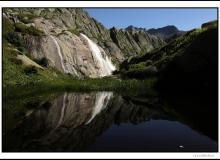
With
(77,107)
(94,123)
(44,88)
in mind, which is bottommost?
(94,123)

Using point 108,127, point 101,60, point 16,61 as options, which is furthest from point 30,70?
point 108,127

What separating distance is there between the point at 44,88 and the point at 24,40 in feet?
97.7

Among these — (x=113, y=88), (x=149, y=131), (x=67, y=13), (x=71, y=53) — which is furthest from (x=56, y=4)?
(x=67, y=13)

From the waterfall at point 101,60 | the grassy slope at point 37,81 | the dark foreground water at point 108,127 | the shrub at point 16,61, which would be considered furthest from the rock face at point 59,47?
the dark foreground water at point 108,127

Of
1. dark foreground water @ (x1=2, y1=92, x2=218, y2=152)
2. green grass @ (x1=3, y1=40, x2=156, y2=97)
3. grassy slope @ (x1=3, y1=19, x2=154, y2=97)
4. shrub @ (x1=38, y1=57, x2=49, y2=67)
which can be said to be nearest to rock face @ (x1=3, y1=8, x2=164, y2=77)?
shrub @ (x1=38, y1=57, x2=49, y2=67)

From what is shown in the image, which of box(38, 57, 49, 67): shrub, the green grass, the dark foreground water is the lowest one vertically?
the dark foreground water

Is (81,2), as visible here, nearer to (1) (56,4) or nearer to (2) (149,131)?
(1) (56,4)

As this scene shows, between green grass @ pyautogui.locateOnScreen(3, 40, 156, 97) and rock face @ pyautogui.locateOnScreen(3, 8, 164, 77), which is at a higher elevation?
rock face @ pyautogui.locateOnScreen(3, 8, 164, 77)

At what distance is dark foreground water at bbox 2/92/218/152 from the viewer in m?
21.5

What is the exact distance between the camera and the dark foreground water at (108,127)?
21547 mm

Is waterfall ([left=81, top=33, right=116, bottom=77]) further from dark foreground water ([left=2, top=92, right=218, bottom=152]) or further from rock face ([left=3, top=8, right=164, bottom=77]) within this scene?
dark foreground water ([left=2, top=92, right=218, bottom=152])

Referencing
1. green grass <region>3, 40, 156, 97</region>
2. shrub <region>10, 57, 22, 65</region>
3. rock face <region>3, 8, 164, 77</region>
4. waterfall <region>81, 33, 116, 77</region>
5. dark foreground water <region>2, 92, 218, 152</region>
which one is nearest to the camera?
dark foreground water <region>2, 92, 218, 152</region>

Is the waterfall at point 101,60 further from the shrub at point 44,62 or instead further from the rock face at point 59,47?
the shrub at point 44,62

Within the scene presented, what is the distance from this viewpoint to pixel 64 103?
43156mm
